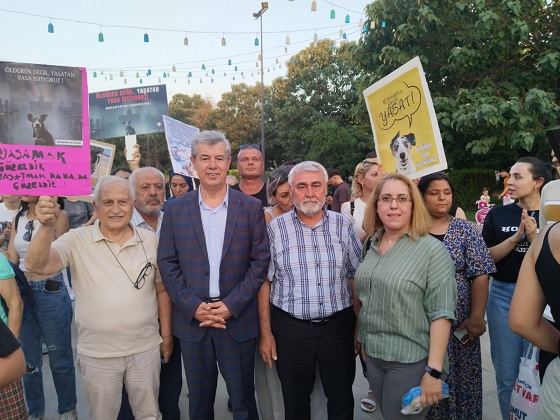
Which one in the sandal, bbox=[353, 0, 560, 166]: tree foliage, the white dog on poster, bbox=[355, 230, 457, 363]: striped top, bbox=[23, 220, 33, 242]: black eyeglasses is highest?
bbox=[353, 0, 560, 166]: tree foliage

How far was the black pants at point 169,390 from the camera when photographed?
9.48 ft

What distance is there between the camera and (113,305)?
8.05 feet

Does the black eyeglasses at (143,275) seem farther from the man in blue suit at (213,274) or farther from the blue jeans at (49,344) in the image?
the blue jeans at (49,344)

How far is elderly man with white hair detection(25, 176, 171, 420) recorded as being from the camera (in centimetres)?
245

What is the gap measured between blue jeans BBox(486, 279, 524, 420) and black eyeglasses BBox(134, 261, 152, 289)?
2.33 m

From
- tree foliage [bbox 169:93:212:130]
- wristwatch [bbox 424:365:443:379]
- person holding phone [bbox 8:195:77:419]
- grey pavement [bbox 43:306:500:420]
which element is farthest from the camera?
tree foliage [bbox 169:93:212:130]

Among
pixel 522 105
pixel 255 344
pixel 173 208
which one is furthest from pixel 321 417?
pixel 522 105

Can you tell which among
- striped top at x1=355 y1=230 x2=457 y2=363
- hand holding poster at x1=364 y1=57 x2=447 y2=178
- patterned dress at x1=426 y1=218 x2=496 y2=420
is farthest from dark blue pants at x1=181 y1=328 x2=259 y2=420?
hand holding poster at x1=364 y1=57 x2=447 y2=178

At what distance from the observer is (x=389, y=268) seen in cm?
230

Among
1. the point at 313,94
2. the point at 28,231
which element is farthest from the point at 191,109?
the point at 28,231

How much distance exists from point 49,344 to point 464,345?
2901 mm

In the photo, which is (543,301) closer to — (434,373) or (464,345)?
(434,373)

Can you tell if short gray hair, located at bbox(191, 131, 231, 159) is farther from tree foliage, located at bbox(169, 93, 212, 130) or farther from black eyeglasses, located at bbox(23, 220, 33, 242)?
tree foliage, located at bbox(169, 93, 212, 130)

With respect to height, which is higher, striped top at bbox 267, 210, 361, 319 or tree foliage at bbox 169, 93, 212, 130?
tree foliage at bbox 169, 93, 212, 130
